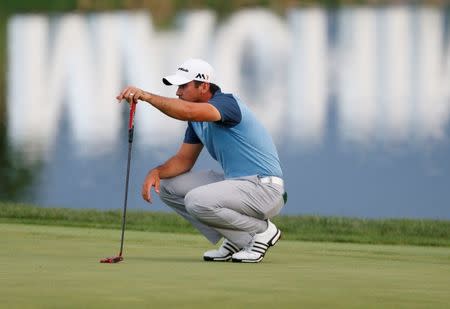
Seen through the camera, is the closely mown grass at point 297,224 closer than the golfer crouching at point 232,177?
No

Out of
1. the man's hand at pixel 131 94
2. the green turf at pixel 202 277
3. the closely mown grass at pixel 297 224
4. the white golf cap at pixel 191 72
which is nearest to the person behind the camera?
the green turf at pixel 202 277

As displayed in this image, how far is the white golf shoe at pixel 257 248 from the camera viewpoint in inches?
349

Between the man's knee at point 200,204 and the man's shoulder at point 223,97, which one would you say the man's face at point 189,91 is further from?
the man's knee at point 200,204

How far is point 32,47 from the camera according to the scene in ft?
138

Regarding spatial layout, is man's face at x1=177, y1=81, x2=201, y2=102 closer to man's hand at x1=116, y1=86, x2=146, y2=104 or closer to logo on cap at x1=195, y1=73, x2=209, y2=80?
logo on cap at x1=195, y1=73, x2=209, y2=80

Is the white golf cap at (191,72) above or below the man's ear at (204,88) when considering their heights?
above

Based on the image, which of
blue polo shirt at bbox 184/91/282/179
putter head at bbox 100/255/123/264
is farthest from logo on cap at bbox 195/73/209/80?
putter head at bbox 100/255/123/264

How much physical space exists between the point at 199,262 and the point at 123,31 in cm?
3763

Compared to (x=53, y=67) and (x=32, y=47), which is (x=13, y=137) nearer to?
(x=53, y=67)

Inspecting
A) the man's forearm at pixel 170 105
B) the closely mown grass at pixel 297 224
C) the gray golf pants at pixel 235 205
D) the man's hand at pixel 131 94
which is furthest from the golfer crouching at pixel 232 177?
the closely mown grass at pixel 297 224

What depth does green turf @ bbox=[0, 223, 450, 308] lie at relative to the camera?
21.3ft

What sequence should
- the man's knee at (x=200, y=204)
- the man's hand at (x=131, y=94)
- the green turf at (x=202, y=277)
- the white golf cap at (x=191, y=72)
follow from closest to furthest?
the green turf at (x=202, y=277) < the man's hand at (x=131, y=94) < the white golf cap at (x=191, y=72) < the man's knee at (x=200, y=204)

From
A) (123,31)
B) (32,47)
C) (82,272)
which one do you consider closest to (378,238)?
(82,272)

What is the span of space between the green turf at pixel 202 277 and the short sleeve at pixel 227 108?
808mm
